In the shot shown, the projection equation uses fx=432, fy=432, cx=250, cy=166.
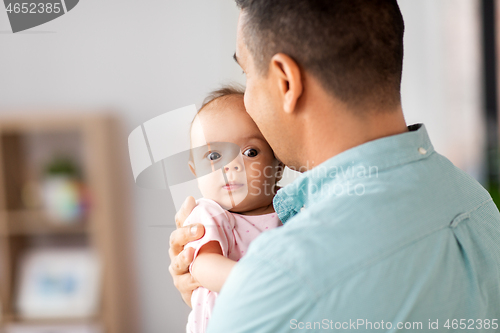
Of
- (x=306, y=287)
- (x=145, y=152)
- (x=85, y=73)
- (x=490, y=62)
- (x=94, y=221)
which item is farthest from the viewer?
(x=490, y=62)

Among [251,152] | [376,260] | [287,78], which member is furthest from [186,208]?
[376,260]

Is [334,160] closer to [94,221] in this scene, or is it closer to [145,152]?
[145,152]

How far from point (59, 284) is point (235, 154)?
187 centimetres

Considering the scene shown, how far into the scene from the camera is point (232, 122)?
0.95m

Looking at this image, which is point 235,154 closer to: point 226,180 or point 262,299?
point 226,180

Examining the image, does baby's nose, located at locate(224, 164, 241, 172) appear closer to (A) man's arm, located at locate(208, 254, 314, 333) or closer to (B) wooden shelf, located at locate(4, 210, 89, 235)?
(A) man's arm, located at locate(208, 254, 314, 333)

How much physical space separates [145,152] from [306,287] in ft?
1.66

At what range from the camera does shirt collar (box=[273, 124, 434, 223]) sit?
650 millimetres

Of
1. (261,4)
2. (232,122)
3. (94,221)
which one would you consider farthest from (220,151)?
(94,221)

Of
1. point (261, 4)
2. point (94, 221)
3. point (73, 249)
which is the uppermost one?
point (261, 4)

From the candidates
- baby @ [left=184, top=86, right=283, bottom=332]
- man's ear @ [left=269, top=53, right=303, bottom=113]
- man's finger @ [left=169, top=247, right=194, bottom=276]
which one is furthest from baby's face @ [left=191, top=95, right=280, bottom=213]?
man's ear @ [left=269, top=53, right=303, bottom=113]

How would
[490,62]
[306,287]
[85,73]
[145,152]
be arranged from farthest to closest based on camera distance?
[490,62], [85,73], [145,152], [306,287]

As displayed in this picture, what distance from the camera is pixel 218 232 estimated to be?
35.5 inches

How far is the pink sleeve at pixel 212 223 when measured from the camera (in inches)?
35.1
